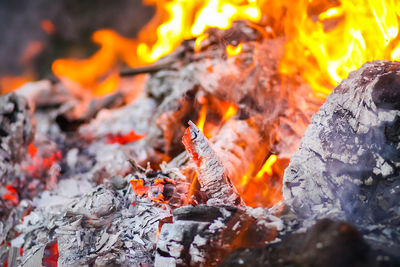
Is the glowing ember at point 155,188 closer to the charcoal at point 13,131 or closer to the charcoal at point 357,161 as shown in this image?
the charcoal at point 357,161

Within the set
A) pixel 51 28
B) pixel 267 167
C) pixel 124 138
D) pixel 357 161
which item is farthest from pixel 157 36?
pixel 357 161

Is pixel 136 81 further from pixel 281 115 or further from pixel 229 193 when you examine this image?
pixel 229 193

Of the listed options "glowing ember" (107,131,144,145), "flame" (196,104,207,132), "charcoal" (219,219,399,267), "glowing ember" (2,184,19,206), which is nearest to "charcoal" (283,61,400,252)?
"charcoal" (219,219,399,267)

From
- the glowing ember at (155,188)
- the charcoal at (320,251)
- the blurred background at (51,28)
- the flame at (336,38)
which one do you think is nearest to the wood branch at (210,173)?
the glowing ember at (155,188)

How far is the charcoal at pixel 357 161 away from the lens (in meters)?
1.43

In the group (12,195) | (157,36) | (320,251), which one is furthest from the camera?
(157,36)

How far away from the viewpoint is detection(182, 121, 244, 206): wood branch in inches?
75.9

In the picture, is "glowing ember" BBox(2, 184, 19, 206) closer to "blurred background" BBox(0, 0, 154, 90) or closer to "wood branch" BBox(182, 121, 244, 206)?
"wood branch" BBox(182, 121, 244, 206)

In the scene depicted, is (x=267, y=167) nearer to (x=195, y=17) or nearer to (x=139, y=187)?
(x=139, y=187)

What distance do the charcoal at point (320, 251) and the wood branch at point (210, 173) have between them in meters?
0.60

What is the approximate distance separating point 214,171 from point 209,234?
1.72ft

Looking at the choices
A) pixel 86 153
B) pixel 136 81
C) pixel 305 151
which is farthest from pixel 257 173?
pixel 136 81

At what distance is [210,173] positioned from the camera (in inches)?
76.7

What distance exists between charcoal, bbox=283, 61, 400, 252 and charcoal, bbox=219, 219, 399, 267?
17cm
